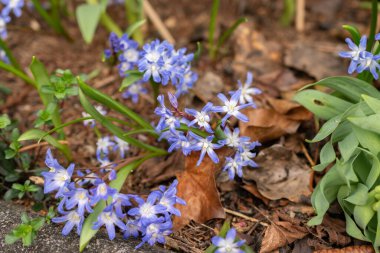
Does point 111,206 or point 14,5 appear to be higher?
point 14,5

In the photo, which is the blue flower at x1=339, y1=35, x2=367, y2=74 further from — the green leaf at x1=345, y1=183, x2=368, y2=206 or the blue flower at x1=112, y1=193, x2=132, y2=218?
the blue flower at x1=112, y1=193, x2=132, y2=218

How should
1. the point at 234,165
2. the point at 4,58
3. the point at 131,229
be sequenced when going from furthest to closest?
the point at 4,58 < the point at 234,165 < the point at 131,229

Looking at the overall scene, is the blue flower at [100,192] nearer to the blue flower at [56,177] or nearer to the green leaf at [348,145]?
the blue flower at [56,177]

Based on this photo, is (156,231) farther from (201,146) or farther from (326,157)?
(326,157)

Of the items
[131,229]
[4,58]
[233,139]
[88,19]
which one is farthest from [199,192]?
[4,58]

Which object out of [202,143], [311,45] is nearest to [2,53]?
[202,143]

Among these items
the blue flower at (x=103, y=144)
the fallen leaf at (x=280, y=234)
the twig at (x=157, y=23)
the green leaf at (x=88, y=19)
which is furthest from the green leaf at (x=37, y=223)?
the twig at (x=157, y=23)

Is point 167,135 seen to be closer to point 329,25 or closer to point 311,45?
point 311,45

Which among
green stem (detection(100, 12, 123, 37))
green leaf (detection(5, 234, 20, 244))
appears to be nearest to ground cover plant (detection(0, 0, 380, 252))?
green leaf (detection(5, 234, 20, 244))
